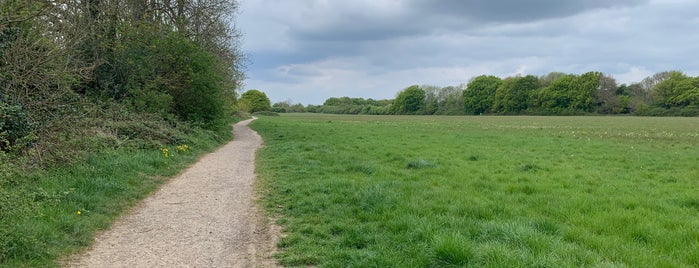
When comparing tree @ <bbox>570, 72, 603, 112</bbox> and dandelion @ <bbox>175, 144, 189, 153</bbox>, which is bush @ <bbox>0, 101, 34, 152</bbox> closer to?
dandelion @ <bbox>175, 144, 189, 153</bbox>

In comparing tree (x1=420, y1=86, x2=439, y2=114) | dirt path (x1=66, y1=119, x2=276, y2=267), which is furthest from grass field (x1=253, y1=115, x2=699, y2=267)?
tree (x1=420, y1=86, x2=439, y2=114)

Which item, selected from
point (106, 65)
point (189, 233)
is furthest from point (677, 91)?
point (189, 233)

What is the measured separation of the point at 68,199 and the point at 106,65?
13.3m

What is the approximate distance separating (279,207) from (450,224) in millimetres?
3115

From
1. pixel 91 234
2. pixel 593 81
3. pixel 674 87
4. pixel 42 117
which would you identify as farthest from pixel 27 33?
pixel 674 87

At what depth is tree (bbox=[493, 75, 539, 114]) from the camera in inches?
4540

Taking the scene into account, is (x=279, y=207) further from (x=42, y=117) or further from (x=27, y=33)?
(x=27, y=33)

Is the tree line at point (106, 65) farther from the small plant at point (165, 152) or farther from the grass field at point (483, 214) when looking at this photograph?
the grass field at point (483, 214)

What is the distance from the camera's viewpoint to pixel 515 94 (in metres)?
116

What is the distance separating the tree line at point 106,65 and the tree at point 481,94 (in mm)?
99296

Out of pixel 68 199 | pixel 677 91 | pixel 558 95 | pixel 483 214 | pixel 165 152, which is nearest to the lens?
pixel 483 214

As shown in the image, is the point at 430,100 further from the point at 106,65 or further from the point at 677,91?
the point at 106,65

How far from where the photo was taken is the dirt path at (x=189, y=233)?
5.22 metres

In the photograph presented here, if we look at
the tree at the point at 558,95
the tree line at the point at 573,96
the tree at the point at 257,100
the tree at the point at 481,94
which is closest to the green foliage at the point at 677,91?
the tree line at the point at 573,96
